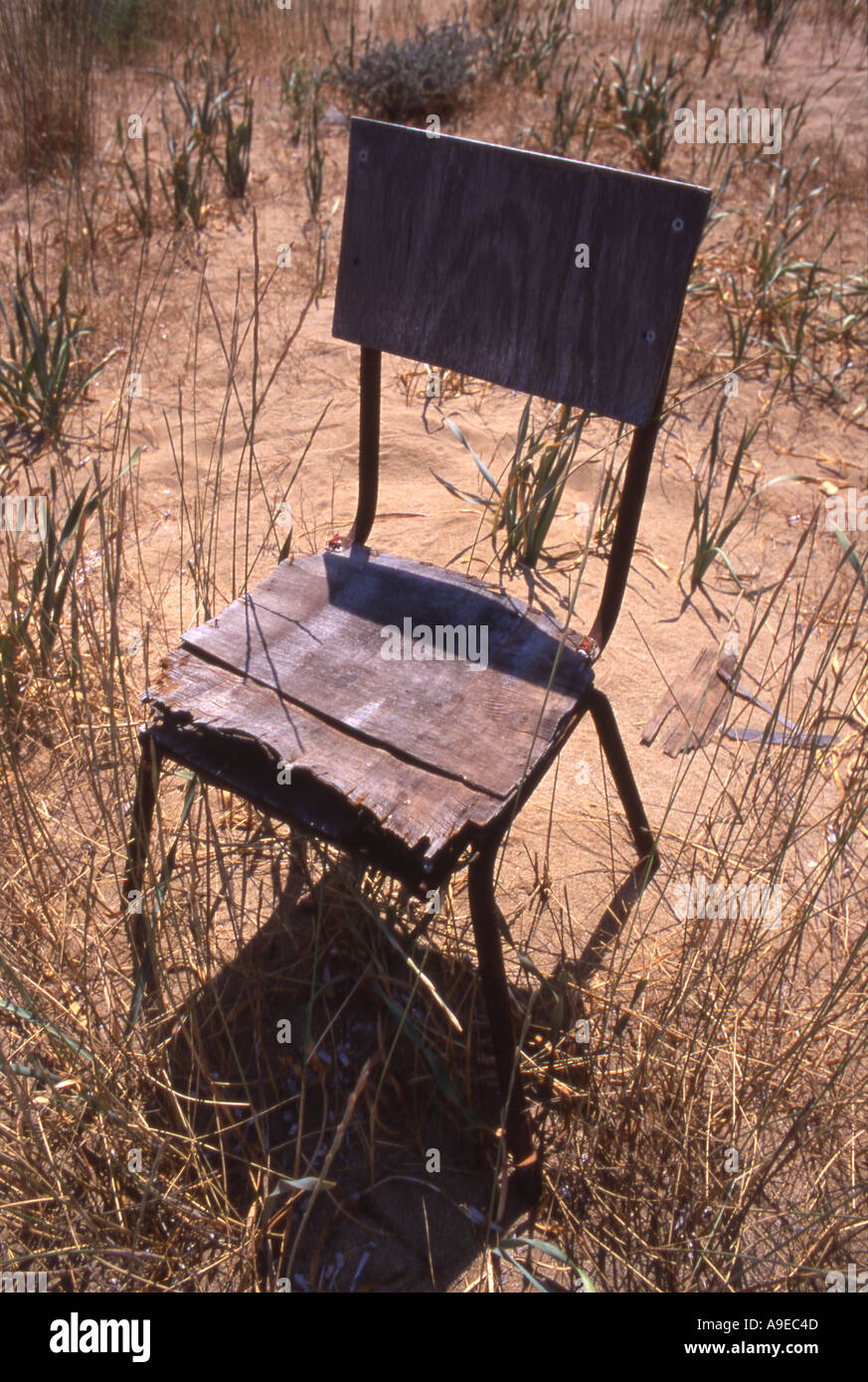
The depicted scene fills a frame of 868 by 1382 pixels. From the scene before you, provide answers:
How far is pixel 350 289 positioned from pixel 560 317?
35 cm

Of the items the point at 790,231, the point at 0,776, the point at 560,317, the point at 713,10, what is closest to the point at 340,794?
the point at 560,317

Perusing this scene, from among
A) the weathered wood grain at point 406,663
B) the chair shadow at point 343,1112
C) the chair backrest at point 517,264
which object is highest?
the chair backrest at point 517,264

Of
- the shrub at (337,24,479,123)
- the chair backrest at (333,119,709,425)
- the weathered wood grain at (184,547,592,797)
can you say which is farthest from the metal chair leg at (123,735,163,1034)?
the shrub at (337,24,479,123)

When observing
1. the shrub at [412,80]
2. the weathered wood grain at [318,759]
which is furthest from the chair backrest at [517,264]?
the shrub at [412,80]

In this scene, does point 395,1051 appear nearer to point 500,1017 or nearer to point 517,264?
point 500,1017

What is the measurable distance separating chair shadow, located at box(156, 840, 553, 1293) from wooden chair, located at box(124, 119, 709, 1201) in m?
0.11

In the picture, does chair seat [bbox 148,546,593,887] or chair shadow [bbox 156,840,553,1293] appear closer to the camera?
chair seat [bbox 148,546,593,887]

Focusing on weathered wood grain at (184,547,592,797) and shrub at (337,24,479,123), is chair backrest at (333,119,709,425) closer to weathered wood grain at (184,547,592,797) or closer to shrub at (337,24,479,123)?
weathered wood grain at (184,547,592,797)

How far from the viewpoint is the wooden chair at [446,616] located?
120 centimetres

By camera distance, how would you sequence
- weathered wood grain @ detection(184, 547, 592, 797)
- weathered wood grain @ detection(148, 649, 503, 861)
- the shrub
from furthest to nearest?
the shrub < weathered wood grain @ detection(184, 547, 592, 797) < weathered wood grain @ detection(148, 649, 503, 861)

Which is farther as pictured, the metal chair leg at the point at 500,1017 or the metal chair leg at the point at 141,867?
the metal chair leg at the point at 141,867

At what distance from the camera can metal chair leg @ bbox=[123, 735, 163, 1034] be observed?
1323 mm

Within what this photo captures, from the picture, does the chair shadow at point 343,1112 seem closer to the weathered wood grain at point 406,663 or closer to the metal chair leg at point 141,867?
the metal chair leg at point 141,867

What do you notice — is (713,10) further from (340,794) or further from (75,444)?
(340,794)
